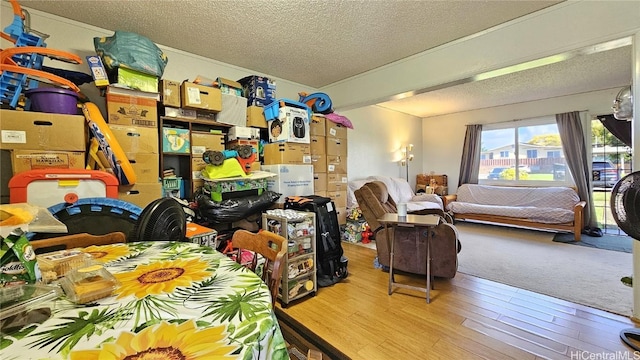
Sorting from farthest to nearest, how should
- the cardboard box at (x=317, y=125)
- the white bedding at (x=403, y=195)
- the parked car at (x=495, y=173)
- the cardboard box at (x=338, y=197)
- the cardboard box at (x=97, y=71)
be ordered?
the parked car at (x=495, y=173) → the white bedding at (x=403, y=195) → the cardboard box at (x=338, y=197) → the cardboard box at (x=317, y=125) → the cardboard box at (x=97, y=71)

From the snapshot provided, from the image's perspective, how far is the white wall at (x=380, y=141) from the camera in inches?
197

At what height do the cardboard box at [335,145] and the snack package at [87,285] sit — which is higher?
the cardboard box at [335,145]

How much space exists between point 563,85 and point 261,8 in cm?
503

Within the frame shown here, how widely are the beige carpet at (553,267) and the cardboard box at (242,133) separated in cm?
285

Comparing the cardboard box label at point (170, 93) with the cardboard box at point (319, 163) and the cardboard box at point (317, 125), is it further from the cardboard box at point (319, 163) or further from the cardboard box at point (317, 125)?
the cardboard box at point (319, 163)

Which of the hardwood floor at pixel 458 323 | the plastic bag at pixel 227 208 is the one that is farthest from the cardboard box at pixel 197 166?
the hardwood floor at pixel 458 323

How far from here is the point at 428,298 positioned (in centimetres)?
218

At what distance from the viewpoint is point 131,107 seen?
7.00 ft

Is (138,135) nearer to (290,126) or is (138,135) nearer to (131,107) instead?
(131,107)

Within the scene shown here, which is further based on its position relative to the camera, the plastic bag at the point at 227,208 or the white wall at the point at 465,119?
the white wall at the point at 465,119

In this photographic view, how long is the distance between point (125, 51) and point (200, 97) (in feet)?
2.10

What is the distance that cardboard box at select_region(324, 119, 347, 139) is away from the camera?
11.6 ft

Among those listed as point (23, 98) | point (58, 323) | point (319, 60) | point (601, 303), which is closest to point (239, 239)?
point (58, 323)

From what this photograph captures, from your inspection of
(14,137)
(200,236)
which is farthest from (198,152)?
(14,137)
